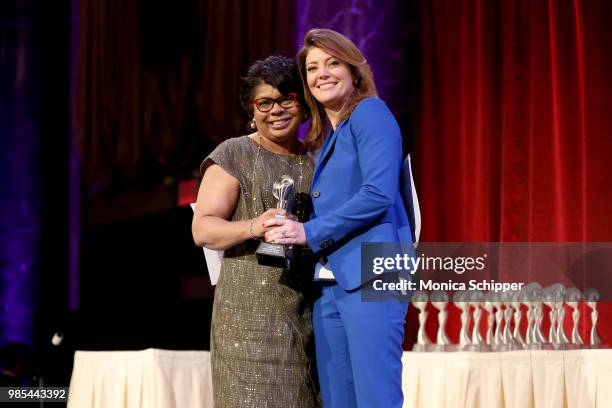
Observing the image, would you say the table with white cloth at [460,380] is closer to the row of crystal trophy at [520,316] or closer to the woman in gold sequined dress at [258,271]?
the row of crystal trophy at [520,316]

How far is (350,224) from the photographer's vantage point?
2.01m

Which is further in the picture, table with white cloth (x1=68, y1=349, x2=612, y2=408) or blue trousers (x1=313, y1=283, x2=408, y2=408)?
table with white cloth (x1=68, y1=349, x2=612, y2=408)

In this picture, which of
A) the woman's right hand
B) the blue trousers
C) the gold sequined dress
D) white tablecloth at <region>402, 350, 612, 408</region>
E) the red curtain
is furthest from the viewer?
the red curtain

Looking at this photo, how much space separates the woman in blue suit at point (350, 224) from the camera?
77.9 inches

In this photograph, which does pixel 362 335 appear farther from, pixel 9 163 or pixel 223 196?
pixel 9 163

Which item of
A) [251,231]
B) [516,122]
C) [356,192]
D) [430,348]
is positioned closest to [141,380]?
[430,348]

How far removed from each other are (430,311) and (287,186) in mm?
2677

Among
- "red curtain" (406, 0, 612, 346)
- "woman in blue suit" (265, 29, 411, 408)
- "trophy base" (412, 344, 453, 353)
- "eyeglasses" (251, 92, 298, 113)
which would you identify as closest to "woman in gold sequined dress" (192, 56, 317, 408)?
"eyeglasses" (251, 92, 298, 113)

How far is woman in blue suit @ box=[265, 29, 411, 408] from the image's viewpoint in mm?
1979

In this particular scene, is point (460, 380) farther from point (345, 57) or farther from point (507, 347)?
point (345, 57)

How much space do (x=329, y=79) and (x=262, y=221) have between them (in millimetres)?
389

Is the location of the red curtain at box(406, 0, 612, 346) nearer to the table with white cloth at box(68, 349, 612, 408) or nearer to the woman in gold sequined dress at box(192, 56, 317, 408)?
the table with white cloth at box(68, 349, 612, 408)

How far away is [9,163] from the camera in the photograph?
6.76 meters

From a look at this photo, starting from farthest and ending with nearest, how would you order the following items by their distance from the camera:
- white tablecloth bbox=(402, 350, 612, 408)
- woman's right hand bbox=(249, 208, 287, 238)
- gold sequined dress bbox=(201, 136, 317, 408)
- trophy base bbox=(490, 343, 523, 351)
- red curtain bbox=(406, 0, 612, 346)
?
red curtain bbox=(406, 0, 612, 346) < trophy base bbox=(490, 343, 523, 351) < white tablecloth bbox=(402, 350, 612, 408) < gold sequined dress bbox=(201, 136, 317, 408) < woman's right hand bbox=(249, 208, 287, 238)
